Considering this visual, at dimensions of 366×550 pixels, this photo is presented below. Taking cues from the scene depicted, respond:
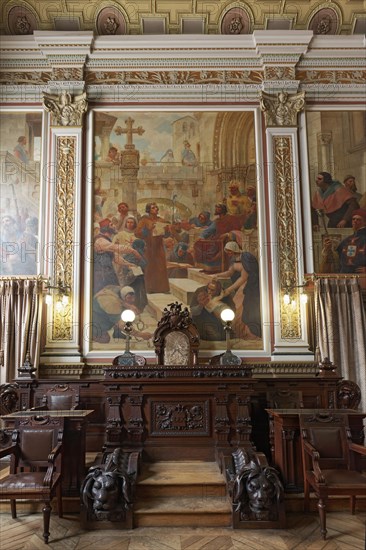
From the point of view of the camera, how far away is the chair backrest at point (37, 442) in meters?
6.04

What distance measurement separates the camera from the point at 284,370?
9430 millimetres

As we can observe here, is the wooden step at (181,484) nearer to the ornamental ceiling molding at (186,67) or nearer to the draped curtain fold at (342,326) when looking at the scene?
the draped curtain fold at (342,326)

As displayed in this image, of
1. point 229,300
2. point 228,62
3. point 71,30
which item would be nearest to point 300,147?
point 228,62

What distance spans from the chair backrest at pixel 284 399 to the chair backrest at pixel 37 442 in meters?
3.61

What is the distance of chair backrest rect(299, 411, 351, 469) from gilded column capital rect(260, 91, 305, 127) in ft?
20.2

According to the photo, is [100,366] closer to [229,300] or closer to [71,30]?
[229,300]

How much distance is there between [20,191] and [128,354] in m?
3.88

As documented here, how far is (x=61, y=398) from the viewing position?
820 centimetres

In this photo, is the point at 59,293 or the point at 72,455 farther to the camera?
the point at 59,293

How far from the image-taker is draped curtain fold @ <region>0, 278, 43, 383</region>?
9219 millimetres

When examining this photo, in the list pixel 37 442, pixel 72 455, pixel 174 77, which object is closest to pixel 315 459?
pixel 72 455

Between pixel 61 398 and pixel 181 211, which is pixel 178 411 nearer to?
pixel 61 398

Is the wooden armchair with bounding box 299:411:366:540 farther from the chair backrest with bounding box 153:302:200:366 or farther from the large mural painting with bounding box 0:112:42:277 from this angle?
the large mural painting with bounding box 0:112:42:277

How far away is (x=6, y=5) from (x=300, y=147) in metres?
6.27
